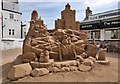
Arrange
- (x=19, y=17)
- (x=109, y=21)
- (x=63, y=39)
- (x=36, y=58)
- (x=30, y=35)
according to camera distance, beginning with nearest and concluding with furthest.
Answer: (x=36, y=58) < (x=63, y=39) < (x=30, y=35) < (x=109, y=21) < (x=19, y=17)

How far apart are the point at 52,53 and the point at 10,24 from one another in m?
18.1

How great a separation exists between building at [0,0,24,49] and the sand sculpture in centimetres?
1428

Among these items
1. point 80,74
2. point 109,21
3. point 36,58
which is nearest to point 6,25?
point 109,21

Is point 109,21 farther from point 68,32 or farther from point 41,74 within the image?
point 41,74

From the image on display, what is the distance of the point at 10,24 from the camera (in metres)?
25.6

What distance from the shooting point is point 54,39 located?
9859mm

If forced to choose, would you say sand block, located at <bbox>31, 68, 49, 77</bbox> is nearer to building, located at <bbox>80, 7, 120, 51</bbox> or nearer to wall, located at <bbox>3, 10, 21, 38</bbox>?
building, located at <bbox>80, 7, 120, 51</bbox>

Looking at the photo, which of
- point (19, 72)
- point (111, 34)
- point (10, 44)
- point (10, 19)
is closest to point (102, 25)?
point (111, 34)

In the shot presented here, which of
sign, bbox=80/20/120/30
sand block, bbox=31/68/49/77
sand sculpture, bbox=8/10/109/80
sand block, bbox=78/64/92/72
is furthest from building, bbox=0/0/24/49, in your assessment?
sand block, bbox=78/64/92/72

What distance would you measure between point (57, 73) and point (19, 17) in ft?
71.6

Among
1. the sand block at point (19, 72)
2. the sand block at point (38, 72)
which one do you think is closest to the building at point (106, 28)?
the sand block at point (38, 72)

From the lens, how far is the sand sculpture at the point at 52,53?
7856 mm

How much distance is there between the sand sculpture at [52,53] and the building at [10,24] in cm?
1428

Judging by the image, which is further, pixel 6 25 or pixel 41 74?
Answer: pixel 6 25
